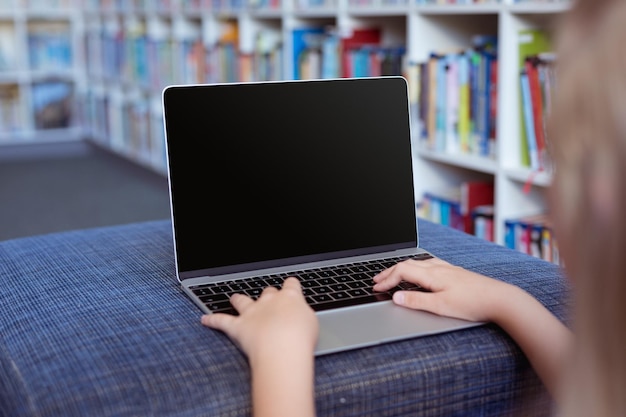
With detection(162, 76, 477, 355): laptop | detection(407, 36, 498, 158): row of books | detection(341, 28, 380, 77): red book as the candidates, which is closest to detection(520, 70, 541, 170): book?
detection(407, 36, 498, 158): row of books

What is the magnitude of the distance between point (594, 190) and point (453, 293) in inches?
14.0

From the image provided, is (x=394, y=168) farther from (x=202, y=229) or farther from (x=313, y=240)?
(x=202, y=229)

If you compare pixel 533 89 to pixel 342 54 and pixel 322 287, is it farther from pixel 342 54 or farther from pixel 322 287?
pixel 322 287

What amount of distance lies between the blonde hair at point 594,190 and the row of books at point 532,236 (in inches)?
60.5

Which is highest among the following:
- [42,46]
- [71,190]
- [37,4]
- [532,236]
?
[37,4]

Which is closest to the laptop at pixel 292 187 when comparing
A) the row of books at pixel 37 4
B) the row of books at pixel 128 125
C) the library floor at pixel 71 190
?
the library floor at pixel 71 190

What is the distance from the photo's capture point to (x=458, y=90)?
2238 millimetres

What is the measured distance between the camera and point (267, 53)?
3.30 m

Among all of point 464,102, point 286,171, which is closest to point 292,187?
point 286,171

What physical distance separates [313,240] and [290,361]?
33 centimetres

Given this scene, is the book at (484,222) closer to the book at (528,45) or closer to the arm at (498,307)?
the book at (528,45)

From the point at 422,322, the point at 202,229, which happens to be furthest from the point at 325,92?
the point at 422,322

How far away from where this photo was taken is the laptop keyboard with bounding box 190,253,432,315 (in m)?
0.84

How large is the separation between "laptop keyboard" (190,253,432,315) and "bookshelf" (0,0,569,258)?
0.35 meters
